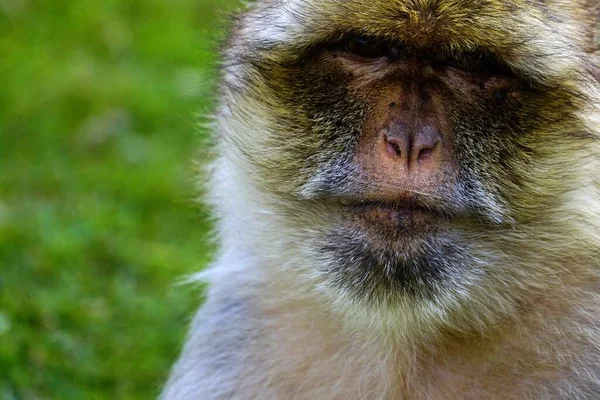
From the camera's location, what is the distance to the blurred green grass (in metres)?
6.22

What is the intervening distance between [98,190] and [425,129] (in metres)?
4.65

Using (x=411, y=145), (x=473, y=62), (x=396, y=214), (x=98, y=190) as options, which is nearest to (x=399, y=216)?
(x=396, y=214)

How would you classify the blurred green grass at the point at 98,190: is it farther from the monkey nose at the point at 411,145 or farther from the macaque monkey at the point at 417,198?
the monkey nose at the point at 411,145

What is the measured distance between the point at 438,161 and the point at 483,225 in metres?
0.35

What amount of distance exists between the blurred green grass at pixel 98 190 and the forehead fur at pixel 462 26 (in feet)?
3.83

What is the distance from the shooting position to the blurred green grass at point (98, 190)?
6.22m

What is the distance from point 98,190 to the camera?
8305 mm

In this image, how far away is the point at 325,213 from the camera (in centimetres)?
433

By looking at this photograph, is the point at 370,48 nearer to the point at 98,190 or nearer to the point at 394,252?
the point at 394,252

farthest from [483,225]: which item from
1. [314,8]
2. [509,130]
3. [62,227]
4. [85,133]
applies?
[85,133]

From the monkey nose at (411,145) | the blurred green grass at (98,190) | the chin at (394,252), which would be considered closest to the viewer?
the monkey nose at (411,145)

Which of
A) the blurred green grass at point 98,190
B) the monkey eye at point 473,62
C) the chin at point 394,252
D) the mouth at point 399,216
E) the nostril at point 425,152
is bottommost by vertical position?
the blurred green grass at point 98,190

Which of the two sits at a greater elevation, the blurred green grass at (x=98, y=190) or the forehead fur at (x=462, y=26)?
the forehead fur at (x=462, y=26)

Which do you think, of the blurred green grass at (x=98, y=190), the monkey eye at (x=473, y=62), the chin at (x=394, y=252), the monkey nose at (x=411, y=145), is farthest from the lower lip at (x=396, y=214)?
the blurred green grass at (x=98, y=190)
